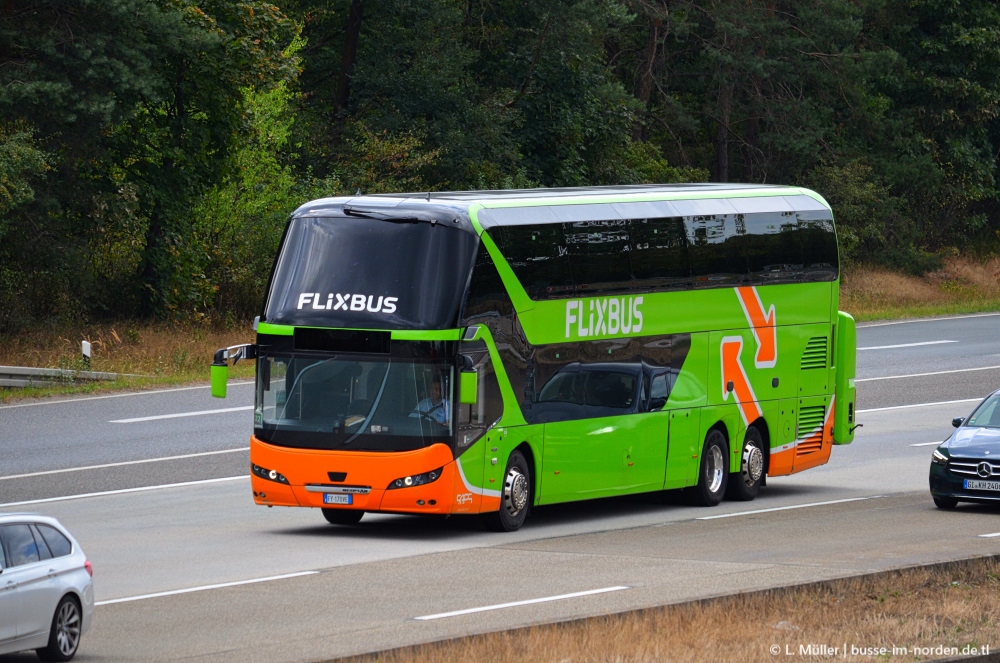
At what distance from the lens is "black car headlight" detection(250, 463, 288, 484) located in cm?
1712

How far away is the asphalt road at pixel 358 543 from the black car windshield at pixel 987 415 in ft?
3.68

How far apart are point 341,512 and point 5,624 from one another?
8723mm

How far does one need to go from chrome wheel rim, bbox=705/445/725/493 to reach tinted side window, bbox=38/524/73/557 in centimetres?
→ 1117

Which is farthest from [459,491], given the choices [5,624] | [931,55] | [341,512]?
[931,55]

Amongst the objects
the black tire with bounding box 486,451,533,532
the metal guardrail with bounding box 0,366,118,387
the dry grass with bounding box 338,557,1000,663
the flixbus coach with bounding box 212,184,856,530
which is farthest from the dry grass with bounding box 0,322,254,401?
the dry grass with bounding box 338,557,1000,663

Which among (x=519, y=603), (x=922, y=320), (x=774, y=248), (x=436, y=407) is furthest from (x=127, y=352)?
(x=922, y=320)

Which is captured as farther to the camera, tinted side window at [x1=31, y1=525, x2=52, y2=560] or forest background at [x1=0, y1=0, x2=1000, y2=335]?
forest background at [x1=0, y1=0, x2=1000, y2=335]

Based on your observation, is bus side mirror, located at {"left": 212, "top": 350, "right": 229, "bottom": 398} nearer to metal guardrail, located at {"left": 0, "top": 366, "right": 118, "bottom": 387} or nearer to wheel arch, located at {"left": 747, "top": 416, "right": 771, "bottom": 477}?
wheel arch, located at {"left": 747, "top": 416, "right": 771, "bottom": 477}

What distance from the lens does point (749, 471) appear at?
21.8 metres

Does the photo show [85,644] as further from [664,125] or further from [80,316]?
[664,125]

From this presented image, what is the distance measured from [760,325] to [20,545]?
12.8m

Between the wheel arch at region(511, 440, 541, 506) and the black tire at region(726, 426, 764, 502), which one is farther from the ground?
the wheel arch at region(511, 440, 541, 506)

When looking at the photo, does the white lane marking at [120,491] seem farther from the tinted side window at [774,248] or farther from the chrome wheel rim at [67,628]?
the chrome wheel rim at [67,628]

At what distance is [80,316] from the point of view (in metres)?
35.1
